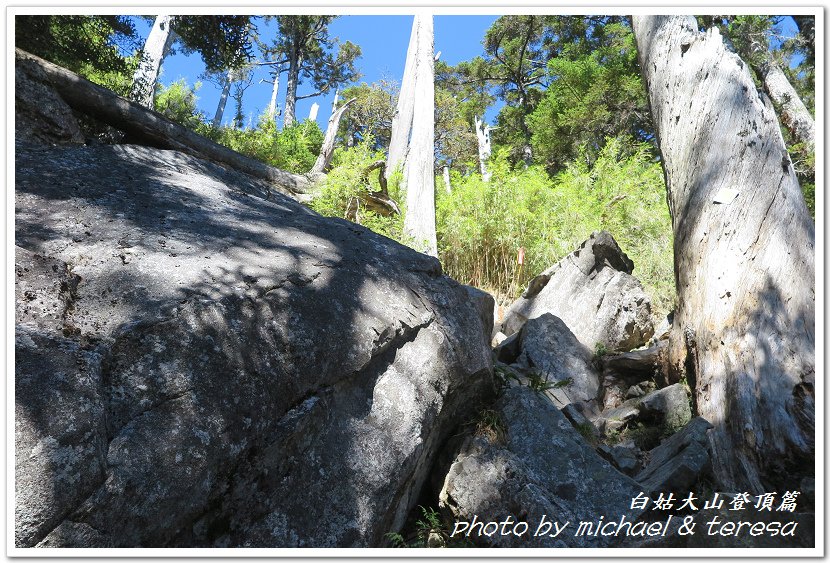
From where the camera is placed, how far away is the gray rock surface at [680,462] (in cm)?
245

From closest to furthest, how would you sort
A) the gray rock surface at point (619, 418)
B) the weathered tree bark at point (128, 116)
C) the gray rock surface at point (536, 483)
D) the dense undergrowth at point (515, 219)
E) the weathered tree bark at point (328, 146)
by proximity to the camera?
1. the gray rock surface at point (536, 483)
2. the gray rock surface at point (619, 418)
3. the weathered tree bark at point (128, 116)
4. the dense undergrowth at point (515, 219)
5. the weathered tree bark at point (328, 146)

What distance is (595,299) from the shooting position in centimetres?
561

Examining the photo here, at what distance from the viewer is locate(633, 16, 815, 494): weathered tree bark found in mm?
2477

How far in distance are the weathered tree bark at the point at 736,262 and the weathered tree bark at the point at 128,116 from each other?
4429 millimetres

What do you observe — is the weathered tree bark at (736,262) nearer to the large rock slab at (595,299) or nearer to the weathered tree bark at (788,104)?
the large rock slab at (595,299)

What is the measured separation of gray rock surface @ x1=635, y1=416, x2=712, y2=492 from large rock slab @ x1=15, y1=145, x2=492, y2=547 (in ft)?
3.07

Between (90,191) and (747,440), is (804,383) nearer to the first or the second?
(747,440)

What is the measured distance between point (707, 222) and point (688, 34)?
1.67m

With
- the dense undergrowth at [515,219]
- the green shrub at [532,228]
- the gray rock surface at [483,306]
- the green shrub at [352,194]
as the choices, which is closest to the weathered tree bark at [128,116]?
the green shrub at [352,194]

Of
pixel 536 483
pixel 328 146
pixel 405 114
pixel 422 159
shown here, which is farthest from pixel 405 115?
pixel 536 483

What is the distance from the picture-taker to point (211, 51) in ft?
21.4

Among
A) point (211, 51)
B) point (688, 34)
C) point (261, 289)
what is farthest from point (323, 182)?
point (261, 289)

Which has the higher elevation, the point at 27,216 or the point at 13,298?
the point at 27,216

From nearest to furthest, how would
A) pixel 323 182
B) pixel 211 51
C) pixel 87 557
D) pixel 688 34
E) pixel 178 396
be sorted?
1. pixel 87 557
2. pixel 178 396
3. pixel 688 34
4. pixel 211 51
5. pixel 323 182
